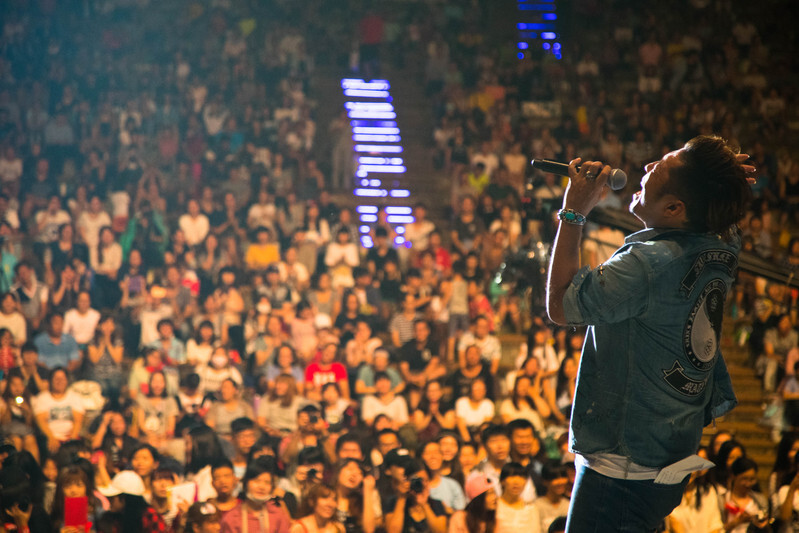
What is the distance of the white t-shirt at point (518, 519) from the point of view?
5141 mm

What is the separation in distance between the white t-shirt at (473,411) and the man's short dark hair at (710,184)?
4.98 meters

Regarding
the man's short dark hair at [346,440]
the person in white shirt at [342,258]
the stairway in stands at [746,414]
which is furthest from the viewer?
the person in white shirt at [342,258]

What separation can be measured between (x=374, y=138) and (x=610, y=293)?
10.9 m

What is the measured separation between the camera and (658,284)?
6.10 feet

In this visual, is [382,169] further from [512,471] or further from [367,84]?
[512,471]

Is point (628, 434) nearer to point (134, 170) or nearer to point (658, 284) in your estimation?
point (658, 284)

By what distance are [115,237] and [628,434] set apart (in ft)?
27.2

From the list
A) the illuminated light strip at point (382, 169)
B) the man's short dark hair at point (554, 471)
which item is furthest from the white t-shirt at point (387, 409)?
the illuminated light strip at point (382, 169)

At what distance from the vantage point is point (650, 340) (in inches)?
74.6

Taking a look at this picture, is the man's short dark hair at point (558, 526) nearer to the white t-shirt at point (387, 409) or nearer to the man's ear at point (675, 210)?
the white t-shirt at point (387, 409)

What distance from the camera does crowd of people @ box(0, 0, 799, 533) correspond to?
5.43 meters

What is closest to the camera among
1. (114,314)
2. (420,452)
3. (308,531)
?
(308,531)

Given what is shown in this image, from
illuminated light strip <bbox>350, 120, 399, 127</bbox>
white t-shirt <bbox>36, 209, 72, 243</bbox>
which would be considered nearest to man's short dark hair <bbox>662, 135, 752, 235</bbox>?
white t-shirt <bbox>36, 209, 72, 243</bbox>

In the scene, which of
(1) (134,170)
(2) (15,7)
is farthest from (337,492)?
(2) (15,7)
